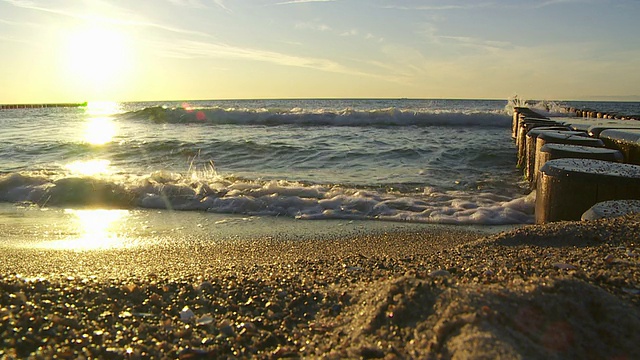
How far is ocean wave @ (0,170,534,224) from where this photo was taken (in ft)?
17.1

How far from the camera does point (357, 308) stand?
198 cm

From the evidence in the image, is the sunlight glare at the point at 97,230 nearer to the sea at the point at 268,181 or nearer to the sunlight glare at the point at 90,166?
the sea at the point at 268,181

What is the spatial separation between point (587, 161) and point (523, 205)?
1433mm

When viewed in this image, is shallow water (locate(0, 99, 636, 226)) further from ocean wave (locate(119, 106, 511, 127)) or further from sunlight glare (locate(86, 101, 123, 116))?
sunlight glare (locate(86, 101, 123, 116))

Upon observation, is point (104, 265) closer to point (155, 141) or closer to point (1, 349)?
point (1, 349)

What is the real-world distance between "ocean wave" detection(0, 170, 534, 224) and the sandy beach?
2222 millimetres

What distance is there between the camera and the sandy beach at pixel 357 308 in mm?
1572

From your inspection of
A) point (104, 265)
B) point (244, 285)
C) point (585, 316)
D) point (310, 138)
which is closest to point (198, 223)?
point (104, 265)

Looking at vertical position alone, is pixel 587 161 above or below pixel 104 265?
above

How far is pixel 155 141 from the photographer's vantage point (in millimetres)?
12188

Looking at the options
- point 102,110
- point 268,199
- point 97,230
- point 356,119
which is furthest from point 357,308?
point 102,110

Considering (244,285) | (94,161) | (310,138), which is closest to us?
(244,285)

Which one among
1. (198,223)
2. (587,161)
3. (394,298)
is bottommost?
(198,223)

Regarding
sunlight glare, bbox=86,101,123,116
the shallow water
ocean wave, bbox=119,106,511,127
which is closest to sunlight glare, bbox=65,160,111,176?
the shallow water
